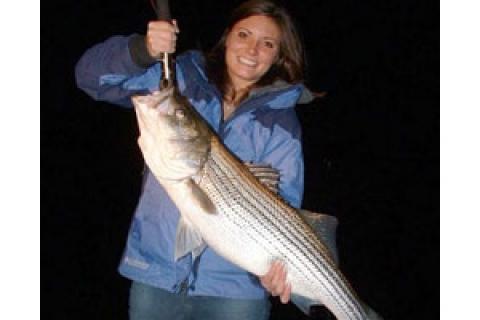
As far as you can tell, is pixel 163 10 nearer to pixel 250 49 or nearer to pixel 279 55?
pixel 250 49

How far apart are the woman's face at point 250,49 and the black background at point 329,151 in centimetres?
48

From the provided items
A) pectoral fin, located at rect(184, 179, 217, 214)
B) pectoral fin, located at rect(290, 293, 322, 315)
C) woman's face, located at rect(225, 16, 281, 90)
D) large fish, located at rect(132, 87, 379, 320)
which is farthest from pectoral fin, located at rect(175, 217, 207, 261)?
woman's face, located at rect(225, 16, 281, 90)

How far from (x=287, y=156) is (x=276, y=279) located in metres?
0.64

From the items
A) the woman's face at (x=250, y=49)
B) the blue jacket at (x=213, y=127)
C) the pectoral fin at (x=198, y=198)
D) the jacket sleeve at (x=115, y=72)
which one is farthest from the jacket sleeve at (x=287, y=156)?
the jacket sleeve at (x=115, y=72)

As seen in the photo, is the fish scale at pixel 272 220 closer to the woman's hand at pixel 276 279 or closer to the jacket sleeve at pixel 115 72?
the woman's hand at pixel 276 279

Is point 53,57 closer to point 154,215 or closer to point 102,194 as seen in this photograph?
point 102,194

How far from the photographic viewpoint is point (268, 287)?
8.36ft

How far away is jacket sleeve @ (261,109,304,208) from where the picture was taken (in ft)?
8.69

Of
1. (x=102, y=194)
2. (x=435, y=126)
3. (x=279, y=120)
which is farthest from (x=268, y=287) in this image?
(x=435, y=126)

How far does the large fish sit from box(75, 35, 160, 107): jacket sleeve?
210 mm

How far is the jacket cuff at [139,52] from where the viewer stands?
2.16 metres

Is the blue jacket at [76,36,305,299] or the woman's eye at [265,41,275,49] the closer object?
the blue jacket at [76,36,305,299]

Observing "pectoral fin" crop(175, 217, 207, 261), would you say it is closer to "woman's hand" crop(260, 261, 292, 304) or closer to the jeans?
the jeans
